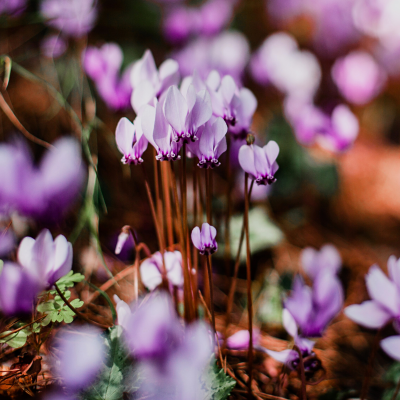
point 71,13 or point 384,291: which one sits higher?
point 71,13

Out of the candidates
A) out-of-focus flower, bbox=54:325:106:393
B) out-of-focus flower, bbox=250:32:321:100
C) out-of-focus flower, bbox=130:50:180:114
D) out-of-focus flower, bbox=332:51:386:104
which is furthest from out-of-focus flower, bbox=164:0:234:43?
out-of-focus flower, bbox=54:325:106:393

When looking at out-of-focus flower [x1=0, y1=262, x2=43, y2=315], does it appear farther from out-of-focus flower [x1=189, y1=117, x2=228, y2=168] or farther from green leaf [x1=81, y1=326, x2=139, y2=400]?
out-of-focus flower [x1=189, y1=117, x2=228, y2=168]

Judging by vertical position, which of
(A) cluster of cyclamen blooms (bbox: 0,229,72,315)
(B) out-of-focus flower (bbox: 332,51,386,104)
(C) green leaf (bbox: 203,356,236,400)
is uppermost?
(B) out-of-focus flower (bbox: 332,51,386,104)

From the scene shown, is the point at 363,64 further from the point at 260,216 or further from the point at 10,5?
the point at 10,5

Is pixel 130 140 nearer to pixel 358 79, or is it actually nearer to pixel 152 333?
pixel 152 333

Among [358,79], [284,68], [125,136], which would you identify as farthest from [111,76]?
[358,79]

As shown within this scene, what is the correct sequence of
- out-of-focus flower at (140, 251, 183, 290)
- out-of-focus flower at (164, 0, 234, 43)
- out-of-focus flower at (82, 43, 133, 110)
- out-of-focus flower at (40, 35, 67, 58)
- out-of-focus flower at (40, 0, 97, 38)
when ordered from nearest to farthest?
out-of-focus flower at (140, 251, 183, 290), out-of-focus flower at (82, 43, 133, 110), out-of-focus flower at (40, 0, 97, 38), out-of-focus flower at (40, 35, 67, 58), out-of-focus flower at (164, 0, 234, 43)
